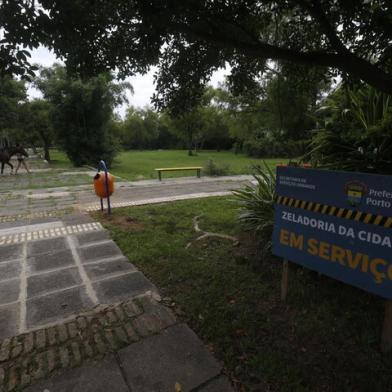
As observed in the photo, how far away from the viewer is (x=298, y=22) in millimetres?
3160

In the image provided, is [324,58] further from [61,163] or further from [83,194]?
[61,163]

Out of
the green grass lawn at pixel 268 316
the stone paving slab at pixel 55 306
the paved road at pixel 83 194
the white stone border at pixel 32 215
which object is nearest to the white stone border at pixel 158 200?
the paved road at pixel 83 194

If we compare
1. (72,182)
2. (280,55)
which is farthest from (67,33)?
(72,182)

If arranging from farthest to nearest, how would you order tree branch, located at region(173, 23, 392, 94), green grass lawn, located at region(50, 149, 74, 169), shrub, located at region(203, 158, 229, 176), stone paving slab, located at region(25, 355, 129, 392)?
1. green grass lawn, located at region(50, 149, 74, 169)
2. shrub, located at region(203, 158, 229, 176)
3. tree branch, located at region(173, 23, 392, 94)
4. stone paving slab, located at region(25, 355, 129, 392)

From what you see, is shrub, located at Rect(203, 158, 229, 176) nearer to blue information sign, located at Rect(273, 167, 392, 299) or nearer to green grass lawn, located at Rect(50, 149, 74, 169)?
green grass lawn, located at Rect(50, 149, 74, 169)

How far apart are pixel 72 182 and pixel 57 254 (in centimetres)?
716

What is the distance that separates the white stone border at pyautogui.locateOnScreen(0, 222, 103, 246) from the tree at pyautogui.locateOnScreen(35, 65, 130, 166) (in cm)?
1208

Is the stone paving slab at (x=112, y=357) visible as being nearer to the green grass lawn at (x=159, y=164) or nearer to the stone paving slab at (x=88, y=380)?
the stone paving slab at (x=88, y=380)

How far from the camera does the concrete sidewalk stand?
186 centimetres

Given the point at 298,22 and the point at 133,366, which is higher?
the point at 298,22

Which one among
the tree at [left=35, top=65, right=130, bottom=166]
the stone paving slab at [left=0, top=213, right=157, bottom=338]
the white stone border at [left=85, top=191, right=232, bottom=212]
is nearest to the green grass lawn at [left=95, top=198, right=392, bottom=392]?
the stone paving slab at [left=0, top=213, right=157, bottom=338]

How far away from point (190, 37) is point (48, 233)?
3.81m

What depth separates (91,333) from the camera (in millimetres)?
2281

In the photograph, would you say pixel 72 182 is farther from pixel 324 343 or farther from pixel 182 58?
pixel 324 343
